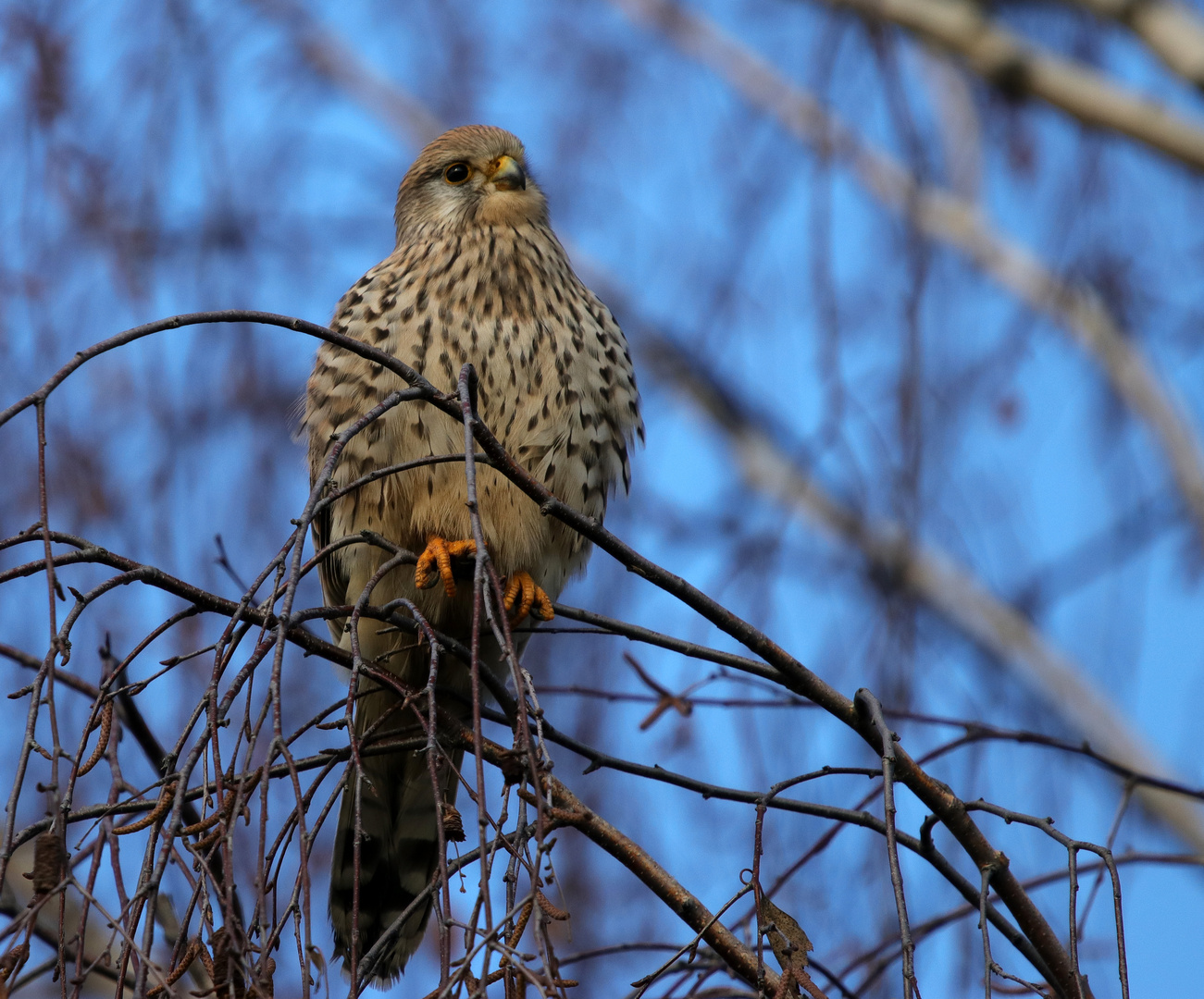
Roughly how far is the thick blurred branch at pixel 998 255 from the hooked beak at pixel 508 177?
136 cm

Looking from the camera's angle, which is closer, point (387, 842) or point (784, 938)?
point (784, 938)

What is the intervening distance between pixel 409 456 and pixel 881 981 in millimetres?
1392

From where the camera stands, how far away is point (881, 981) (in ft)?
7.91

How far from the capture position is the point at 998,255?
6516mm

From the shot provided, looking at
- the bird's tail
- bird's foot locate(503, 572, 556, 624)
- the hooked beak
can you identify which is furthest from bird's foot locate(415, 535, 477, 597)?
the hooked beak

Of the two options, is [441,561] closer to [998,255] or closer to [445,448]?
[445,448]

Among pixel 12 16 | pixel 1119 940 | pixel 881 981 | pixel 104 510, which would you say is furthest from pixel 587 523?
pixel 12 16

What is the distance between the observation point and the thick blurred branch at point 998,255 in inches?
213

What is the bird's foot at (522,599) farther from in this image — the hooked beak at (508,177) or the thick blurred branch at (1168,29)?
the thick blurred branch at (1168,29)

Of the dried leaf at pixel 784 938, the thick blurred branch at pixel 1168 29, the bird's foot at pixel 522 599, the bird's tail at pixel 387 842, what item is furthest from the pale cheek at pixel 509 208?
the thick blurred branch at pixel 1168 29

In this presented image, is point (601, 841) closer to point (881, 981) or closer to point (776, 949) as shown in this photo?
point (776, 949)

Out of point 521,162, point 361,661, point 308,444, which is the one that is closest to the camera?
point 361,661

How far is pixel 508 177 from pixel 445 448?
97 centimetres

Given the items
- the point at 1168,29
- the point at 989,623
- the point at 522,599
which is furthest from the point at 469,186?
the point at 989,623
